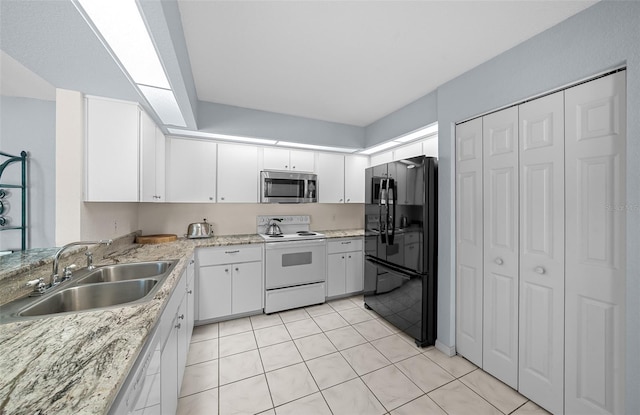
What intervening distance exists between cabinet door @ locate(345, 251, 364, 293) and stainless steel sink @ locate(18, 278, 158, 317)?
2.45 metres

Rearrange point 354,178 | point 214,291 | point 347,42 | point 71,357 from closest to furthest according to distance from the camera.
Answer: point 71,357
point 347,42
point 214,291
point 354,178

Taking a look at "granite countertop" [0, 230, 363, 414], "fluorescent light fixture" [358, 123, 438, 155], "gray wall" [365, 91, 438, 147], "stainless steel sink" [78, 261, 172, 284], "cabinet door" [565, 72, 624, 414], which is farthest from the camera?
"fluorescent light fixture" [358, 123, 438, 155]

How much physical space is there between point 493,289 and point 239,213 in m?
3.02

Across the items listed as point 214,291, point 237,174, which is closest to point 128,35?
point 237,174

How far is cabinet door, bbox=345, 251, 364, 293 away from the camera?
11.4 ft

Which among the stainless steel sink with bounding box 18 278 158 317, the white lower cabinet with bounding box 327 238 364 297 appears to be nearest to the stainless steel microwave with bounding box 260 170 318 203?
the white lower cabinet with bounding box 327 238 364 297

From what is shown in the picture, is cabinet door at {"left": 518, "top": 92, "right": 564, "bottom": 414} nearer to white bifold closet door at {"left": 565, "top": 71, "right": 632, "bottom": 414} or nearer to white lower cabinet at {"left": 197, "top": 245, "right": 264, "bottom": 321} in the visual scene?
white bifold closet door at {"left": 565, "top": 71, "right": 632, "bottom": 414}

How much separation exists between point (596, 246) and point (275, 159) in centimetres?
307

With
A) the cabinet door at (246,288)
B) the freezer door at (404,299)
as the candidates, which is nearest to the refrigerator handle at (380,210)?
the freezer door at (404,299)

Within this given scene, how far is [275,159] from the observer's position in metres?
3.33

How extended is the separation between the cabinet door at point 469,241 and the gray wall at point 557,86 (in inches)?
2.4

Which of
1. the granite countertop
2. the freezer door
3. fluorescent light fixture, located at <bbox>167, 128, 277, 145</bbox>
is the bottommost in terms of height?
the freezer door

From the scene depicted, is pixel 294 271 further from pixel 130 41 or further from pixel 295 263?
pixel 130 41

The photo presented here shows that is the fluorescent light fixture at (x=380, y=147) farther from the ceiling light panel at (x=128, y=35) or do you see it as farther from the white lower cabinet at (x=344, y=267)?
the ceiling light panel at (x=128, y=35)
